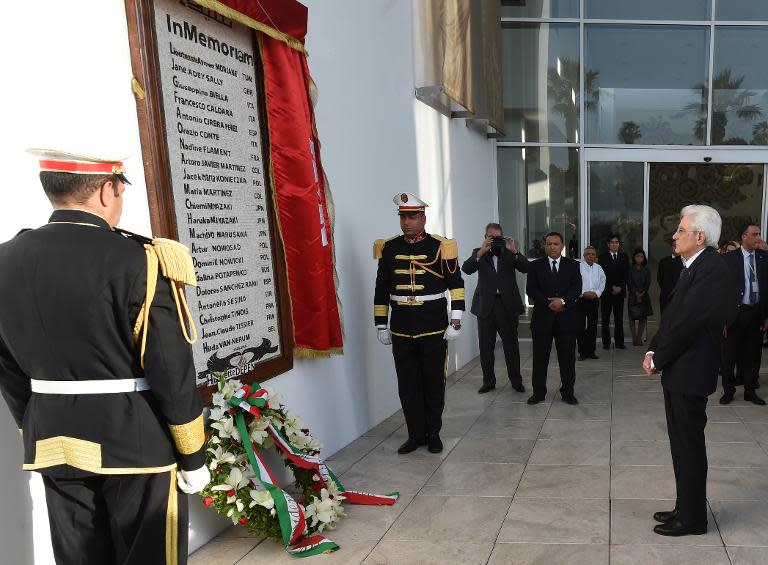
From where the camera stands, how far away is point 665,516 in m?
3.04

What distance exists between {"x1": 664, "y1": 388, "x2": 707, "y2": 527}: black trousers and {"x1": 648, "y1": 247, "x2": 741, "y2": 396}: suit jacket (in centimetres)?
9

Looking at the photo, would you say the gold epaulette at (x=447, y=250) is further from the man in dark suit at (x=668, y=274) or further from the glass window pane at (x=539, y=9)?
the glass window pane at (x=539, y=9)

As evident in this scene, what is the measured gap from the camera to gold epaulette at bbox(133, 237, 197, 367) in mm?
1687

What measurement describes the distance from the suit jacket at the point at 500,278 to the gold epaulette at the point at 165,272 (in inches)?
169

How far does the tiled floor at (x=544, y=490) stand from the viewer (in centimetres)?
282

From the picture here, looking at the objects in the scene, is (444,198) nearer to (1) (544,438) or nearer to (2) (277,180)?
(1) (544,438)

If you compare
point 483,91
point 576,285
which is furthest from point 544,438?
point 483,91

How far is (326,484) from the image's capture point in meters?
3.26

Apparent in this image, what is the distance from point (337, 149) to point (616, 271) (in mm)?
5034

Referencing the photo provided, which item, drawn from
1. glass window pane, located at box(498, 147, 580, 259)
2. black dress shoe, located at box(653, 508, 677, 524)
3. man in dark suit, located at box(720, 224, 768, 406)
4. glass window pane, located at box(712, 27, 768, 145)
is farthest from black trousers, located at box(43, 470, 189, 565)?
glass window pane, located at box(712, 27, 768, 145)

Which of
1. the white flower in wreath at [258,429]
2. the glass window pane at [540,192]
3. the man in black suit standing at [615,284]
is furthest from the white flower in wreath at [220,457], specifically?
the glass window pane at [540,192]

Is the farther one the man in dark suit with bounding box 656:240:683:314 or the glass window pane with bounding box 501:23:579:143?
the glass window pane with bounding box 501:23:579:143

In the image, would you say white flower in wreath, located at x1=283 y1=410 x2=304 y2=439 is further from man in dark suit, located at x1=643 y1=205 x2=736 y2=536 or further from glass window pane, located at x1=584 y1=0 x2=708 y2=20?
glass window pane, located at x1=584 y1=0 x2=708 y2=20

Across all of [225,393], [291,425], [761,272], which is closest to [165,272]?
[225,393]
